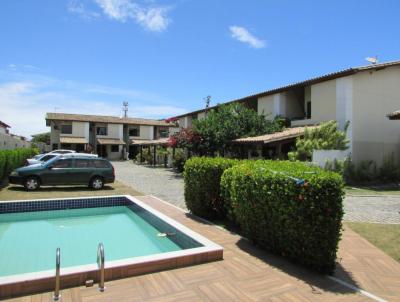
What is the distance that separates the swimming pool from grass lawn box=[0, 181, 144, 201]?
242 centimetres

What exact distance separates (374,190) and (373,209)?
5.75 metres

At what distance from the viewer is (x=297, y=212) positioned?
5.46 m

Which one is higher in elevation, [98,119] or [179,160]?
[98,119]

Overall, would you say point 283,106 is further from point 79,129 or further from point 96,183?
point 79,129

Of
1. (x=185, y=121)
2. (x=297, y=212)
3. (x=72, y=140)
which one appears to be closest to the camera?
(x=297, y=212)

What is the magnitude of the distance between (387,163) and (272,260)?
1689 cm

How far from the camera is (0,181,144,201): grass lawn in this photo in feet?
44.5

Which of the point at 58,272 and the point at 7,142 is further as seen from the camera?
the point at 7,142

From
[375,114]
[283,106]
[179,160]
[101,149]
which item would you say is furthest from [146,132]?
[375,114]

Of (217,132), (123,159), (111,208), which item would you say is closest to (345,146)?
(217,132)

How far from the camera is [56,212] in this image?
11250 mm

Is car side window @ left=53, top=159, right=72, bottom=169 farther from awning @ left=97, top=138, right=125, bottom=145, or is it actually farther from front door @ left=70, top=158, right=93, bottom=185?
awning @ left=97, top=138, right=125, bottom=145

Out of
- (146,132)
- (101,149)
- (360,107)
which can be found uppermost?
(146,132)

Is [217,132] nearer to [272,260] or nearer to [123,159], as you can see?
[272,260]
